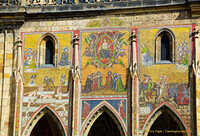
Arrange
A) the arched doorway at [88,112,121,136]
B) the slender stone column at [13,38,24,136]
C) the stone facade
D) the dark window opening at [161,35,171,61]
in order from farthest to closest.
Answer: the arched doorway at [88,112,121,136]
the slender stone column at [13,38,24,136]
the dark window opening at [161,35,171,61]
the stone facade

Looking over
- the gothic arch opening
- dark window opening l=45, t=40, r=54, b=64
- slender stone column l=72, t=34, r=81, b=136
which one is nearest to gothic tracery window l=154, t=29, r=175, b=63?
slender stone column l=72, t=34, r=81, b=136

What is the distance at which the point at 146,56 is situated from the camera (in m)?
24.2

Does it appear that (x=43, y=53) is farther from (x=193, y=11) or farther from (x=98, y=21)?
(x=193, y=11)

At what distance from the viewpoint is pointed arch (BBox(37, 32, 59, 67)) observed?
2519 centimetres

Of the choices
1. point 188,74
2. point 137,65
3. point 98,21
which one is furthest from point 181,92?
point 98,21

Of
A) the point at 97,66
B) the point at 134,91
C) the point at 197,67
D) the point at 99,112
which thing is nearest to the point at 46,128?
the point at 99,112

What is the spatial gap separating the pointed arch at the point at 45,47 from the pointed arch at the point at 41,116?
2112 mm

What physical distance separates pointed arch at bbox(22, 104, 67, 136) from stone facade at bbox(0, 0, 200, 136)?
46mm

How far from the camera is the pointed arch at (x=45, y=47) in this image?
992 inches

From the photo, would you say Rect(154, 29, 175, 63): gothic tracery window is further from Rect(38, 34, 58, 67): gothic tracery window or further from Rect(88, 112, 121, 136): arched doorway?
Rect(88, 112, 121, 136): arched doorway

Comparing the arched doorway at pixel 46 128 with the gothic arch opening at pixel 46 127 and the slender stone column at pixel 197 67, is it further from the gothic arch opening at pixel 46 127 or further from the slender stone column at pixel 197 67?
the slender stone column at pixel 197 67

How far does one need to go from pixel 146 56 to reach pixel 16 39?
6.32m

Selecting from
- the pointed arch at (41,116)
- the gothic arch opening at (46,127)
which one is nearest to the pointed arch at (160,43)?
the pointed arch at (41,116)

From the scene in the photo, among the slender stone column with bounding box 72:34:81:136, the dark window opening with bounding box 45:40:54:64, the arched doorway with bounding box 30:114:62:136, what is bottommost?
the arched doorway with bounding box 30:114:62:136
